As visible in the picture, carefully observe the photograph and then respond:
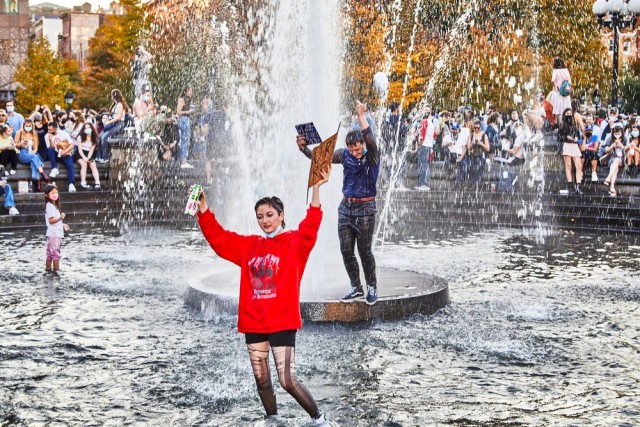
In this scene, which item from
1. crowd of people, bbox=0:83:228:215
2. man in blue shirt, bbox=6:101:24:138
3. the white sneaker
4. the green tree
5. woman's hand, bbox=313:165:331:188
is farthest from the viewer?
the green tree

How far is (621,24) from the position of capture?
24.2 metres

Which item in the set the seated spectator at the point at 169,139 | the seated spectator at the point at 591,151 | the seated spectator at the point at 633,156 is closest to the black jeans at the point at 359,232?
the seated spectator at the point at 591,151

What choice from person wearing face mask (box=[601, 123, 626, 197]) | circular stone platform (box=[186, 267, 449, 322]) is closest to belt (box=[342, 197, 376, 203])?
circular stone platform (box=[186, 267, 449, 322])

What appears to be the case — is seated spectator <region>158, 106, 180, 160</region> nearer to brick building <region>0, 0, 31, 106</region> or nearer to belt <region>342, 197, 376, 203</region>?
belt <region>342, 197, 376, 203</region>

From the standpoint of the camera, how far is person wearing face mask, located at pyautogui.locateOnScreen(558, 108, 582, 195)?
1919cm

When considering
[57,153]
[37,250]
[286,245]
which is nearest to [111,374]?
[286,245]

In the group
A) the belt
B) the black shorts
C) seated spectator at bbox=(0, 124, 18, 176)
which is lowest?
the black shorts

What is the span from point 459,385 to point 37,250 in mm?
9387

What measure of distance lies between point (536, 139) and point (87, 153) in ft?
34.0

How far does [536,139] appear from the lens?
70.9ft

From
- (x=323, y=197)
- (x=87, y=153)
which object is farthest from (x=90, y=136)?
(x=323, y=197)

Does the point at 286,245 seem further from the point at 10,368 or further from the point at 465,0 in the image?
the point at 465,0

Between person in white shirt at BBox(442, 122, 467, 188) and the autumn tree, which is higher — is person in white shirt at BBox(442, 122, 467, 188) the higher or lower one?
the lower one

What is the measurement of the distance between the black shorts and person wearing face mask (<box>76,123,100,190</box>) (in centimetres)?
1561
